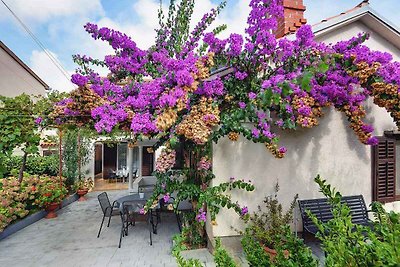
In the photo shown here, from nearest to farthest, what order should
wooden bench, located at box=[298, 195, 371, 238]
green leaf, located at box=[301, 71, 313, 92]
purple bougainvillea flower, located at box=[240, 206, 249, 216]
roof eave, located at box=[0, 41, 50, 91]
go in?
green leaf, located at box=[301, 71, 313, 92], purple bougainvillea flower, located at box=[240, 206, 249, 216], wooden bench, located at box=[298, 195, 371, 238], roof eave, located at box=[0, 41, 50, 91]

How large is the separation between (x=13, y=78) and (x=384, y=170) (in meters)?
23.4

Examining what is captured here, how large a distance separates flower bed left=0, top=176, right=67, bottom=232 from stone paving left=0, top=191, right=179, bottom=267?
0.57 metres

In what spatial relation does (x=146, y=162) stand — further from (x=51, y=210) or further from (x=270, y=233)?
(x=270, y=233)

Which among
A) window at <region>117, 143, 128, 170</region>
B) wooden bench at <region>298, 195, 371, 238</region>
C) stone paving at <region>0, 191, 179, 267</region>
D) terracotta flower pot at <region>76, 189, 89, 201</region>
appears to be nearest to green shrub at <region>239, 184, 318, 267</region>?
wooden bench at <region>298, 195, 371, 238</region>

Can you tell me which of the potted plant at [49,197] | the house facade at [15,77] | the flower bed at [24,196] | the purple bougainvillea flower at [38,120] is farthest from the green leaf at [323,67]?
the house facade at [15,77]

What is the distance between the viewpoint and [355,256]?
1.46 m

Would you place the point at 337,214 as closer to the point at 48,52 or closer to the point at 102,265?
the point at 102,265

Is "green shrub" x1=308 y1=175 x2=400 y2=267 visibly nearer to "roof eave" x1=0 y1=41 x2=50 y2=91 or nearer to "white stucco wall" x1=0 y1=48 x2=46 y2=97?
"white stucco wall" x1=0 y1=48 x2=46 y2=97

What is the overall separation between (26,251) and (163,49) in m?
6.09

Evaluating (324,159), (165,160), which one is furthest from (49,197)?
(324,159)

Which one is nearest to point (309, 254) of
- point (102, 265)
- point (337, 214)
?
point (337, 214)

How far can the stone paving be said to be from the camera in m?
5.56

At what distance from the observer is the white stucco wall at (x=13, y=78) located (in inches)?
703

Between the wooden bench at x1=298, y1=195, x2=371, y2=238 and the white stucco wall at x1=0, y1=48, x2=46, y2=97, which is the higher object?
the white stucco wall at x1=0, y1=48, x2=46, y2=97
